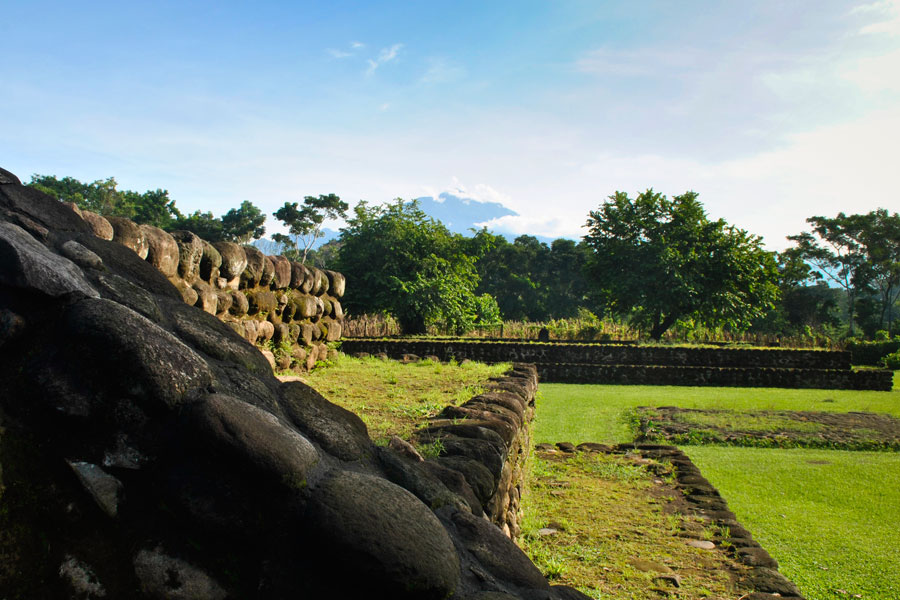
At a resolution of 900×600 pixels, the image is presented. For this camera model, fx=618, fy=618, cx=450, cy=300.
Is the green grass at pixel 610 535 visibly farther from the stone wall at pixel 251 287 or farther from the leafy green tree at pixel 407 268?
the leafy green tree at pixel 407 268

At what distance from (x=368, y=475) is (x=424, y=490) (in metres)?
0.28

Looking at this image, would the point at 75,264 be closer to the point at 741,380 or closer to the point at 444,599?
the point at 444,599

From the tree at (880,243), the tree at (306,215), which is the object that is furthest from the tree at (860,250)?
the tree at (306,215)

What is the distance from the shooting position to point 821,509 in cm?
510

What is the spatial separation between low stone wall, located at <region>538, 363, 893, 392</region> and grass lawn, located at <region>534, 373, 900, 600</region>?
4.79 meters

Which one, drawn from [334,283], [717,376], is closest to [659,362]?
[717,376]

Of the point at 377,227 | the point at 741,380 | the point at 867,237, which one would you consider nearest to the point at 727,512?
the point at 741,380

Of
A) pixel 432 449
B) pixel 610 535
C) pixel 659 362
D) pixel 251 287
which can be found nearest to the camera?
pixel 432 449

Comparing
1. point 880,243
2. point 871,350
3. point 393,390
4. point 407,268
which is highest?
point 880,243

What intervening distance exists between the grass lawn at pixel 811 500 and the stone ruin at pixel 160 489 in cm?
306

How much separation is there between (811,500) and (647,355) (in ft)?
40.9

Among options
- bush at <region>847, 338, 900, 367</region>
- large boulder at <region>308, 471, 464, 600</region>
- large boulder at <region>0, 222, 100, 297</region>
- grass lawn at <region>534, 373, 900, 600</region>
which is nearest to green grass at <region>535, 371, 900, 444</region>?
grass lawn at <region>534, 373, 900, 600</region>

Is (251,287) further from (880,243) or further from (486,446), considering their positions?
(880,243)

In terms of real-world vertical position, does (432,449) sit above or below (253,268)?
below
